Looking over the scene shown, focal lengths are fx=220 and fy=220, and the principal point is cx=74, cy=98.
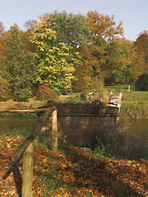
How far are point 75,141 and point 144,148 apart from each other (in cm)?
284

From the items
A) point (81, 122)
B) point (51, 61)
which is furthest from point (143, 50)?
point (81, 122)

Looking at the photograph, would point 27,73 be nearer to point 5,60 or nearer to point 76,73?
point 5,60

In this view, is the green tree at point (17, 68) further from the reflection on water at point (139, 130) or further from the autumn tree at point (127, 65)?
the autumn tree at point (127, 65)

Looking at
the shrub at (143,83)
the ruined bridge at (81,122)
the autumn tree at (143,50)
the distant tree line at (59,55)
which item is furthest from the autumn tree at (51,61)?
the autumn tree at (143,50)

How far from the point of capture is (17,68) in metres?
24.8

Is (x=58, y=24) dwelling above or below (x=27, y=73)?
above

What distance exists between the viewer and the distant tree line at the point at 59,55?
2466cm

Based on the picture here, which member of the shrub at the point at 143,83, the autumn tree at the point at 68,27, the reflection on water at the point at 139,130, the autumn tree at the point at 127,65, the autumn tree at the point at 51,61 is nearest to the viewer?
the reflection on water at the point at 139,130

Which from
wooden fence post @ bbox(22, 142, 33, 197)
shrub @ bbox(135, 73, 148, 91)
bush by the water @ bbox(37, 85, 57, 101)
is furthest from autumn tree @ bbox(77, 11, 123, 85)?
wooden fence post @ bbox(22, 142, 33, 197)

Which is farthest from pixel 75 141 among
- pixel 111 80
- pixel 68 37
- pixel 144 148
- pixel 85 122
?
pixel 111 80

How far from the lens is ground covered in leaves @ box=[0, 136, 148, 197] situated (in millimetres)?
4195

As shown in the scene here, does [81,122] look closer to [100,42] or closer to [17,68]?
[17,68]

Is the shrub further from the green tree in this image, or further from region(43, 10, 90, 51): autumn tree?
the green tree

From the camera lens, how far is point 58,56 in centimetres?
2838
